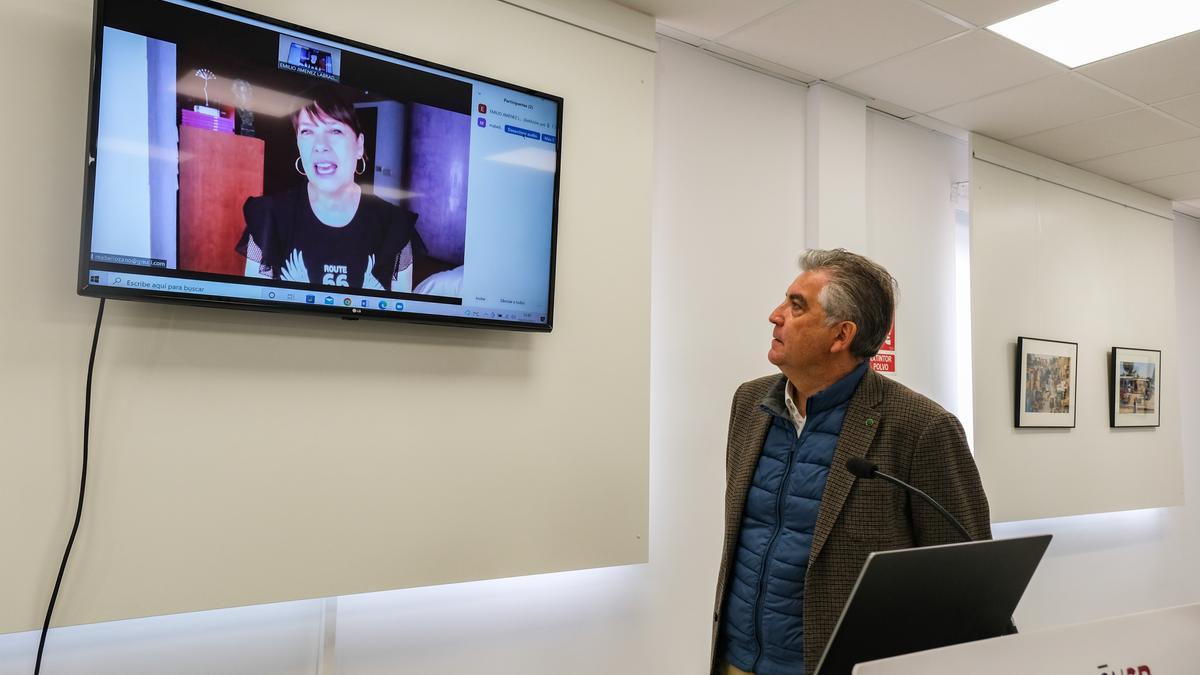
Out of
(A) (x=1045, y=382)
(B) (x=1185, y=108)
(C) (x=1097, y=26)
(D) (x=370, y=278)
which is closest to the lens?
(D) (x=370, y=278)

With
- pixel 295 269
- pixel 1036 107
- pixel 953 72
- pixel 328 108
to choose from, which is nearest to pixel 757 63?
pixel 953 72

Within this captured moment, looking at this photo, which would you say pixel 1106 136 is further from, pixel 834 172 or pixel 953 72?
pixel 834 172

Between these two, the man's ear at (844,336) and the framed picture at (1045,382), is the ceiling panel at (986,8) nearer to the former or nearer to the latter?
the man's ear at (844,336)

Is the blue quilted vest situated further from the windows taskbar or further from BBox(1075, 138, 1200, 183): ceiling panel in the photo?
BBox(1075, 138, 1200, 183): ceiling panel

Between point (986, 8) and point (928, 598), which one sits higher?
point (986, 8)

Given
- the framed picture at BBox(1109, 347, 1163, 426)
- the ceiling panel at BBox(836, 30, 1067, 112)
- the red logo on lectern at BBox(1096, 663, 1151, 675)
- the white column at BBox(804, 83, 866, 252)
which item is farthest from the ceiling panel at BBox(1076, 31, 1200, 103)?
Result: the red logo on lectern at BBox(1096, 663, 1151, 675)

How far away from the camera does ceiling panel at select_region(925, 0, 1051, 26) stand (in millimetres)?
2590

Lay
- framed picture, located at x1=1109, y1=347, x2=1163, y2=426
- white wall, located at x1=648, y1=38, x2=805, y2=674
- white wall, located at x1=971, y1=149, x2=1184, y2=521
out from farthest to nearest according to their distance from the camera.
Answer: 1. framed picture, located at x1=1109, y1=347, x2=1163, y2=426
2. white wall, located at x1=971, y1=149, x2=1184, y2=521
3. white wall, located at x1=648, y1=38, x2=805, y2=674

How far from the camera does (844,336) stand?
5.74ft

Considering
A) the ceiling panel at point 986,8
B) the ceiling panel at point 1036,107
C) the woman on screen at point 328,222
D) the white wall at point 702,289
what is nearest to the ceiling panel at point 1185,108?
the ceiling panel at point 1036,107

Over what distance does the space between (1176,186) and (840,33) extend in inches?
131

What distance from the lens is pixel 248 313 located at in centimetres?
194

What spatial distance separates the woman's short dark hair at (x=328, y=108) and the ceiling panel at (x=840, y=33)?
5.33 feet

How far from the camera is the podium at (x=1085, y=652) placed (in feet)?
2.86
